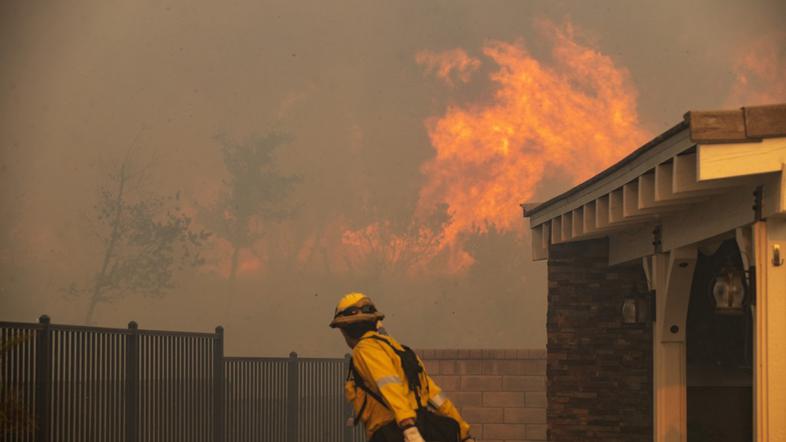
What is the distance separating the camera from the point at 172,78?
303ft

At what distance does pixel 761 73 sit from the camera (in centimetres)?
9275

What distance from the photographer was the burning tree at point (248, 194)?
82188 mm

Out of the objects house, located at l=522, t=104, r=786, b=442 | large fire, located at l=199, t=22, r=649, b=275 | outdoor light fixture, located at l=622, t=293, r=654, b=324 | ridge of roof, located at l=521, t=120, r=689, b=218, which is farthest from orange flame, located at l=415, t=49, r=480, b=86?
outdoor light fixture, located at l=622, t=293, r=654, b=324

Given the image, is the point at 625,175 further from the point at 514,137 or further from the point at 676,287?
the point at 514,137

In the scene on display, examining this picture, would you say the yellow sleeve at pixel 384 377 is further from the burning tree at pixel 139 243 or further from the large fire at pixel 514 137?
the burning tree at pixel 139 243

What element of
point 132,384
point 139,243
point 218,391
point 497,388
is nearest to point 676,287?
point 132,384

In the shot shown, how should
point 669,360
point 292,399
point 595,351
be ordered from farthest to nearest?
point 292,399
point 595,351
point 669,360

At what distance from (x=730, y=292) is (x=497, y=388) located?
499 inches

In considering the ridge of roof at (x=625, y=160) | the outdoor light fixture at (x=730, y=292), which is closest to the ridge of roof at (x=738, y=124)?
the ridge of roof at (x=625, y=160)

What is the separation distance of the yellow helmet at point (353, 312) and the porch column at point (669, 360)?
566 centimetres

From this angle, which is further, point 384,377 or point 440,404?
point 440,404

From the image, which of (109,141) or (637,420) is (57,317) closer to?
(109,141)

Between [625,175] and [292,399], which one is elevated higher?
[625,175]

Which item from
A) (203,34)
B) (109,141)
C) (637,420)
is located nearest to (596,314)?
(637,420)
